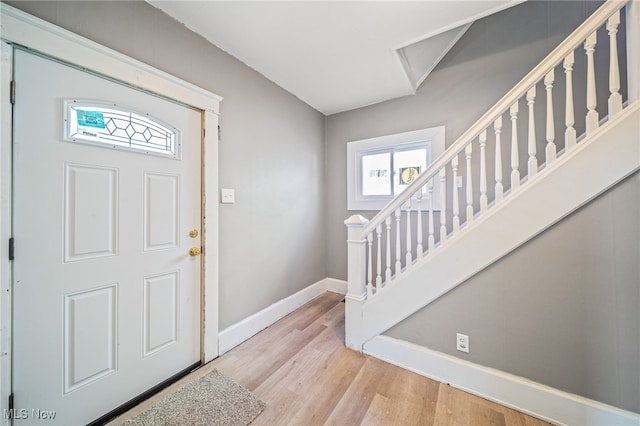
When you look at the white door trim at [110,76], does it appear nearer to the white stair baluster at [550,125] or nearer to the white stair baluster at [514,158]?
the white stair baluster at [514,158]

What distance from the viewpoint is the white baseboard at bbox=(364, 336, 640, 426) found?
1168 millimetres

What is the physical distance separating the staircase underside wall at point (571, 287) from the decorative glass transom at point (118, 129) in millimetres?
2108

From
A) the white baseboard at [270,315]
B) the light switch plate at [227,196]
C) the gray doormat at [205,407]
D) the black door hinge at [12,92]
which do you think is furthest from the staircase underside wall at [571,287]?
the black door hinge at [12,92]

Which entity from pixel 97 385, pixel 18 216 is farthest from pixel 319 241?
pixel 18 216

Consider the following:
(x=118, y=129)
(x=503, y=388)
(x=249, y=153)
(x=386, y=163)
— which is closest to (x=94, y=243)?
(x=118, y=129)

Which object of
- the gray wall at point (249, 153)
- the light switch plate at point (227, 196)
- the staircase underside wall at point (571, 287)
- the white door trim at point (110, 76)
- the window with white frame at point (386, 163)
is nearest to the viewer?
the white door trim at point (110, 76)

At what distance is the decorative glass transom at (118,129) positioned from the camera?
1.18 metres

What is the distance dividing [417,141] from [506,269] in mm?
1651

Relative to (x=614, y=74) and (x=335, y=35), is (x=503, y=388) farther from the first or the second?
(x=335, y=35)

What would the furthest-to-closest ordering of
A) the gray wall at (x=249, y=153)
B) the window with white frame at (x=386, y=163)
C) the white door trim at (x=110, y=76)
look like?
the window with white frame at (x=386, y=163), the gray wall at (x=249, y=153), the white door trim at (x=110, y=76)

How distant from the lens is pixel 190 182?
5.42 feet

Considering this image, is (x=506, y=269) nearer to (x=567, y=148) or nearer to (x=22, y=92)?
(x=567, y=148)

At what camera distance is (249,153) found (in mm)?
2092

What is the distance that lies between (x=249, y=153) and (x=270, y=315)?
163 centimetres
